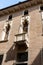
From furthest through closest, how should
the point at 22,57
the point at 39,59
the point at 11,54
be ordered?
1. the point at 11,54
2. the point at 22,57
3. the point at 39,59

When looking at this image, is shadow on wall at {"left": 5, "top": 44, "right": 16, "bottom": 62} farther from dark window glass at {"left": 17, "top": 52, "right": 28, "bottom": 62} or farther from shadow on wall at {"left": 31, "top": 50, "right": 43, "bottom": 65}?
shadow on wall at {"left": 31, "top": 50, "right": 43, "bottom": 65}

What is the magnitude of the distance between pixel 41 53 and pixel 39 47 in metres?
0.56

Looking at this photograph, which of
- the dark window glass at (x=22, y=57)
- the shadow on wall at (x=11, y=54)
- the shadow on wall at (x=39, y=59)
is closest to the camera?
the shadow on wall at (x=39, y=59)

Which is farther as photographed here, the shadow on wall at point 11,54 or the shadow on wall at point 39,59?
the shadow on wall at point 11,54

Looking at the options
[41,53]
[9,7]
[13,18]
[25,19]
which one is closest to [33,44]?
[41,53]

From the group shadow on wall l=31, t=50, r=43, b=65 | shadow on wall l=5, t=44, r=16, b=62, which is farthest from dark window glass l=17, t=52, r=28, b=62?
shadow on wall l=31, t=50, r=43, b=65

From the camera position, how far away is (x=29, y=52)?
12.3 meters

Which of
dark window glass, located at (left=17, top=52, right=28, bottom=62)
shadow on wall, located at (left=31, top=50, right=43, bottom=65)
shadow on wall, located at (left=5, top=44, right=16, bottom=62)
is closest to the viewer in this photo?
shadow on wall, located at (left=31, top=50, right=43, bottom=65)

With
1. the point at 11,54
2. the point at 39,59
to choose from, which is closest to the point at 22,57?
the point at 11,54

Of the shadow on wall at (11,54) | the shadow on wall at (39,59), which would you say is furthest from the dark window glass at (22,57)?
the shadow on wall at (39,59)

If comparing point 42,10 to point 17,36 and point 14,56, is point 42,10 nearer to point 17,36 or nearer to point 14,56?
point 17,36

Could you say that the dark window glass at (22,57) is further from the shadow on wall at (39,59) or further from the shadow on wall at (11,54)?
the shadow on wall at (39,59)

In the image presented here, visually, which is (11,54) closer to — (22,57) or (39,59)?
(22,57)

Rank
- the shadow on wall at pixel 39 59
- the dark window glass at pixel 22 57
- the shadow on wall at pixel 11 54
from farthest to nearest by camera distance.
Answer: the shadow on wall at pixel 11 54 → the dark window glass at pixel 22 57 → the shadow on wall at pixel 39 59
